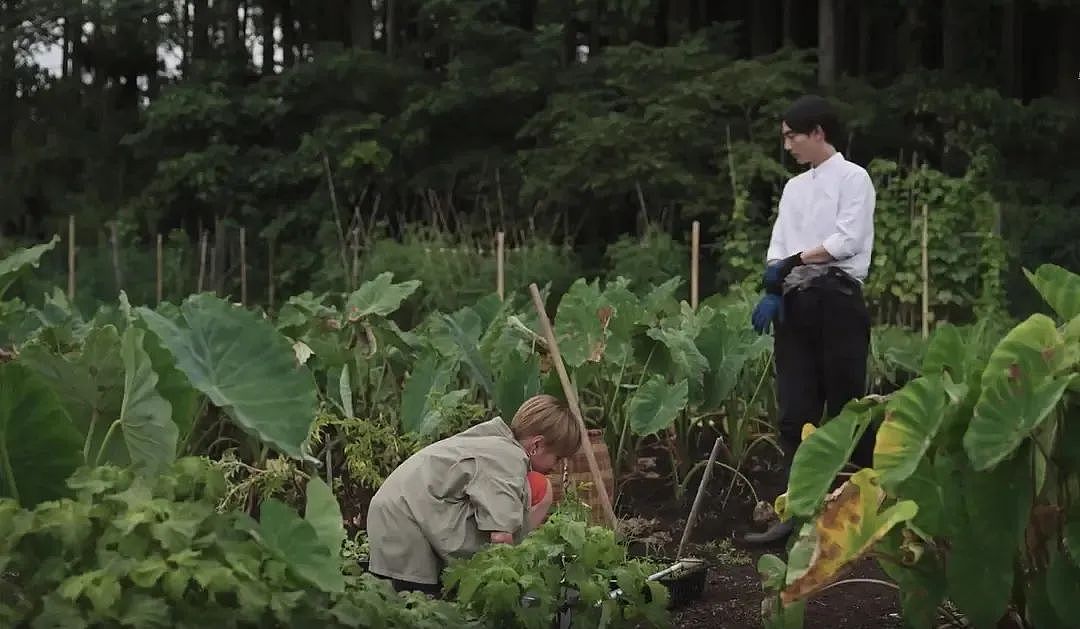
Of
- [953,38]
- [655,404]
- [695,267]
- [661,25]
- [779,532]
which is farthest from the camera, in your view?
[661,25]

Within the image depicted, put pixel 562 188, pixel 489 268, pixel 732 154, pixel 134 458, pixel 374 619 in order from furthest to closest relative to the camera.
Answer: pixel 562 188 < pixel 732 154 < pixel 489 268 < pixel 134 458 < pixel 374 619

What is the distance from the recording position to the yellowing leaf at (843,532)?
103 inches

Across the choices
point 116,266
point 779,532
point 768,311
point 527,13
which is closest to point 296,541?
point 768,311

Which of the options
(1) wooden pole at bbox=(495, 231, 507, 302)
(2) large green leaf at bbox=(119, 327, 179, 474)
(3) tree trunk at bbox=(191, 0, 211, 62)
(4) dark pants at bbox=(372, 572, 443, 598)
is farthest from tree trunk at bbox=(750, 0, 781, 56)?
(2) large green leaf at bbox=(119, 327, 179, 474)

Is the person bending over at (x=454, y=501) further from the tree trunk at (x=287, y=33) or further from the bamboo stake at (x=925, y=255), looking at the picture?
the tree trunk at (x=287, y=33)

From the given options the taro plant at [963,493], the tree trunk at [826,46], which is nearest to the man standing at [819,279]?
the taro plant at [963,493]

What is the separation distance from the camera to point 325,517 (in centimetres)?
226

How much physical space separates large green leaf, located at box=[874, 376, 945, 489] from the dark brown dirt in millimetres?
934

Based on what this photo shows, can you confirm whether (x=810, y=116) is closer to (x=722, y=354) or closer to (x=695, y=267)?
(x=722, y=354)

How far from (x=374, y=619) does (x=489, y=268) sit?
29.3 ft

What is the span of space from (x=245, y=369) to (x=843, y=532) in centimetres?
121

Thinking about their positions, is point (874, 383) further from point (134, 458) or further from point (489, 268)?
point (489, 268)

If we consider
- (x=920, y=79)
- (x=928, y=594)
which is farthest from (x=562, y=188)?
(x=928, y=594)

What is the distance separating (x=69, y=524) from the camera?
2000 millimetres
